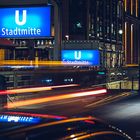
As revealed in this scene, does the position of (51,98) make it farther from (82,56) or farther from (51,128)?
(82,56)

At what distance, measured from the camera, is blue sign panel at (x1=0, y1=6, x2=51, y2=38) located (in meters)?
32.9

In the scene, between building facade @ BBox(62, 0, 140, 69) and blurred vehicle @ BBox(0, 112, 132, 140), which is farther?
building facade @ BBox(62, 0, 140, 69)

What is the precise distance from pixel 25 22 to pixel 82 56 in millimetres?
19939

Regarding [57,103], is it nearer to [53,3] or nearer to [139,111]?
[139,111]

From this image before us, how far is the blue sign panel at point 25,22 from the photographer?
32938mm

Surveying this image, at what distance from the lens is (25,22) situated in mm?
34719

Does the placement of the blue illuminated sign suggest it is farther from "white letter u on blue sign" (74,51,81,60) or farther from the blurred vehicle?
"white letter u on blue sign" (74,51,81,60)

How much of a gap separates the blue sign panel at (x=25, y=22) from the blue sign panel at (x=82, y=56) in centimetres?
1641

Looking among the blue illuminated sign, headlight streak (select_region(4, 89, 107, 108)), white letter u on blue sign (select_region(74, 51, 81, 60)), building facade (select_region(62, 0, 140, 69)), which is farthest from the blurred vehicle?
white letter u on blue sign (select_region(74, 51, 81, 60))

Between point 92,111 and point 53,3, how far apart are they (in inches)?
681

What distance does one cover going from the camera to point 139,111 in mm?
18422

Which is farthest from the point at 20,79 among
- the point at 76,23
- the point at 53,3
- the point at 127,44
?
the point at 127,44

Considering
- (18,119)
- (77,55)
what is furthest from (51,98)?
(77,55)

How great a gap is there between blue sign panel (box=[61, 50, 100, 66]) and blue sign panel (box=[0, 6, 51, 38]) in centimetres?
1641
